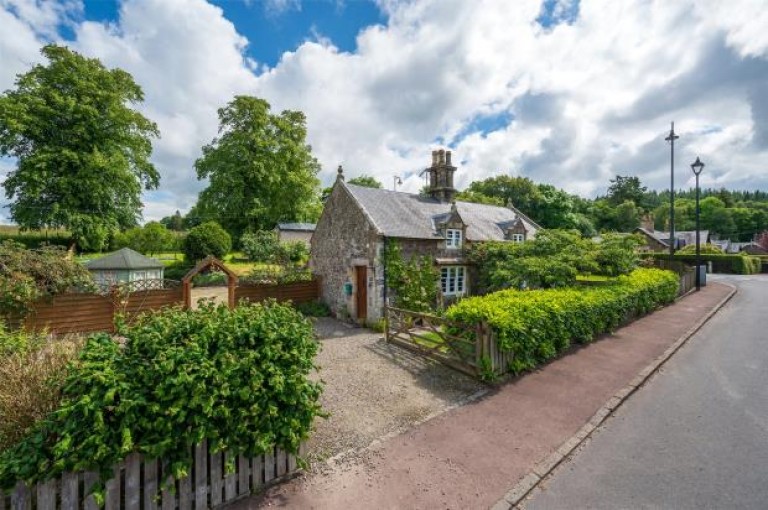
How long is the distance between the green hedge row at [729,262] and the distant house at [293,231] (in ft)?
147

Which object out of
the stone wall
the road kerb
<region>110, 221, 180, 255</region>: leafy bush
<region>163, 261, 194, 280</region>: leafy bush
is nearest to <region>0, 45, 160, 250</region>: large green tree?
<region>110, 221, 180, 255</region>: leafy bush

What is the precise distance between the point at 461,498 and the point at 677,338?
1177cm

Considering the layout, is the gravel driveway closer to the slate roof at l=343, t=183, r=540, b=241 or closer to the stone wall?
the stone wall

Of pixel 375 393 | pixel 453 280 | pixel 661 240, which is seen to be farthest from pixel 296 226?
pixel 661 240

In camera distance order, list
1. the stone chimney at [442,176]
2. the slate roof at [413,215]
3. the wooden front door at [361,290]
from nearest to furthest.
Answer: the wooden front door at [361,290]
the slate roof at [413,215]
the stone chimney at [442,176]

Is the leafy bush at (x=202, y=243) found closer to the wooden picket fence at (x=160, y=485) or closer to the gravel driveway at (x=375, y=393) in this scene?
the gravel driveway at (x=375, y=393)

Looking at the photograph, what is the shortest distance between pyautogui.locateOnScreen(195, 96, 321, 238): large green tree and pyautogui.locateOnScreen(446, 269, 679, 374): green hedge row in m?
26.2

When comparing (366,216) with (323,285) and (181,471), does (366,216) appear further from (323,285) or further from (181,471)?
(181,471)

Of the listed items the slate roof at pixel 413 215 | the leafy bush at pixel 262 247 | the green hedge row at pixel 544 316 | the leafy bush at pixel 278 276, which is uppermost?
Result: the slate roof at pixel 413 215

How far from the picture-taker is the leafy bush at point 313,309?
53.7ft

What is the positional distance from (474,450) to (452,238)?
12.0m

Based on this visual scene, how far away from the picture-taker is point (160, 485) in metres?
3.79

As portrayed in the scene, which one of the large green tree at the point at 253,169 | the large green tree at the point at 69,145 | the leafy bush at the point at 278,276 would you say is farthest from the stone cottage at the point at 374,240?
the large green tree at the point at 69,145

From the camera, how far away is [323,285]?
17281mm
